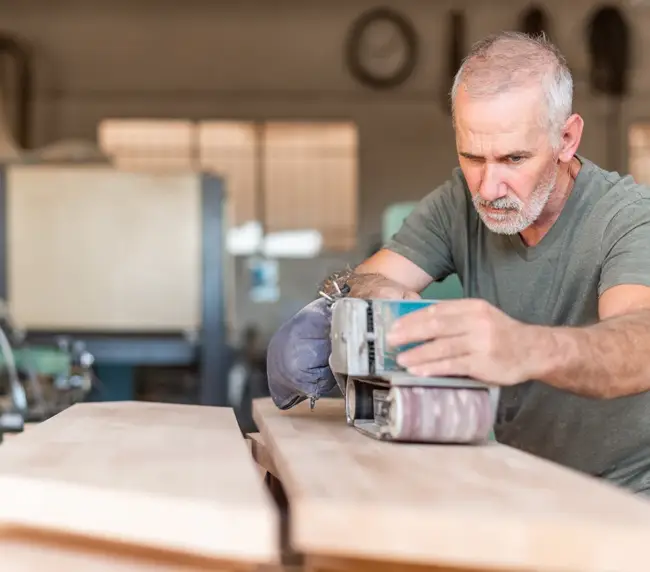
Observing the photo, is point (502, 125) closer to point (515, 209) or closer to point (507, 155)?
point (507, 155)

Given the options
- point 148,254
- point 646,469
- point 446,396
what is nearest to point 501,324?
point 446,396

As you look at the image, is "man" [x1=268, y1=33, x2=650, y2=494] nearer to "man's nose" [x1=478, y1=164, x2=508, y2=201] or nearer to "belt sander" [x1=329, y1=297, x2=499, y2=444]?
"man's nose" [x1=478, y1=164, x2=508, y2=201]

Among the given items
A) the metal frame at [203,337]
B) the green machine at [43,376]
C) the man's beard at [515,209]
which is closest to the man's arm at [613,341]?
the man's beard at [515,209]

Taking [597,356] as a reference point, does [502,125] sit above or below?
above

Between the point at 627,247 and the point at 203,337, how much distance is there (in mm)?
2581

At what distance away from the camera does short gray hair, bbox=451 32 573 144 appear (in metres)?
1.63

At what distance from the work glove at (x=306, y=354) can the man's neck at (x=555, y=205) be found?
1.83 ft

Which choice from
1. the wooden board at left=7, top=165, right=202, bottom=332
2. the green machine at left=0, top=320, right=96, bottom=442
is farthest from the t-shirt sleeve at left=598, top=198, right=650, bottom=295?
the wooden board at left=7, top=165, right=202, bottom=332

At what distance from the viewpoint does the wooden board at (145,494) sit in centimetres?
80

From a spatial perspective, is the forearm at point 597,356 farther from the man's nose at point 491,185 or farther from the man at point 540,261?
the man's nose at point 491,185

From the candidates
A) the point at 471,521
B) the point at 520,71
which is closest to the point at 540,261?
the point at 520,71

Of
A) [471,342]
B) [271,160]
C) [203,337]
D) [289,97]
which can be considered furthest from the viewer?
[271,160]

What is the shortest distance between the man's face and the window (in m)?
7.15

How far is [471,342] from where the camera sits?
3.71ft
